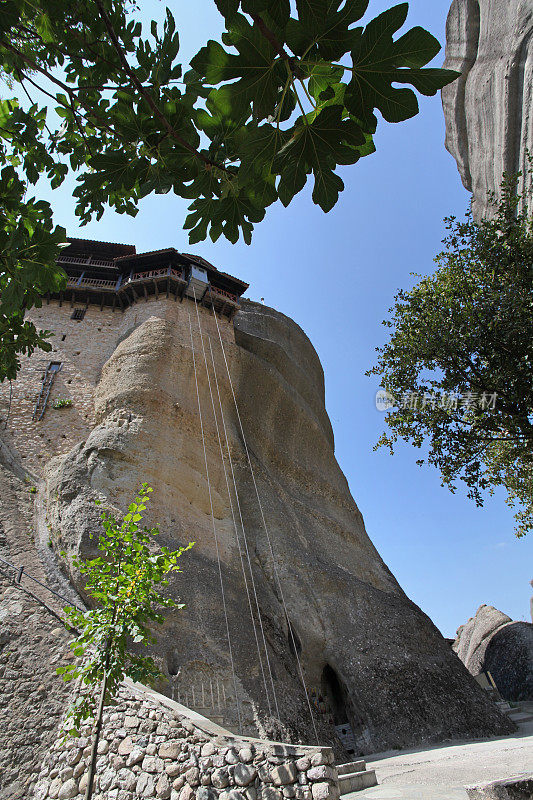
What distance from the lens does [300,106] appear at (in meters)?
1.83

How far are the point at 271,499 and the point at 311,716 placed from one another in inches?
253

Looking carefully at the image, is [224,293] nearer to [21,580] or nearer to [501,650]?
[21,580]

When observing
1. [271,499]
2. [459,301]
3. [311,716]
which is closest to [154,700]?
[311,716]

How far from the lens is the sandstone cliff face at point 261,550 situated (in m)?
9.96

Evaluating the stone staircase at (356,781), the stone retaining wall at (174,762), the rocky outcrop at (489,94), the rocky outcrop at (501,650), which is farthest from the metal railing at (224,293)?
the rocky outcrop at (501,650)

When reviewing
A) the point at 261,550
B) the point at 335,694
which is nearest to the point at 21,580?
the point at 261,550

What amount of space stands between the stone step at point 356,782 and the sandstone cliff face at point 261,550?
2677mm

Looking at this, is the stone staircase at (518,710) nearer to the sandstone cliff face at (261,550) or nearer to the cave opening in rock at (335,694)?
the sandstone cliff face at (261,550)

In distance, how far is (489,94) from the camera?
16.3 m

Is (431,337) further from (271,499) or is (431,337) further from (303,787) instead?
(303,787)

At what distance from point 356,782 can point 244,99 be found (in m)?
8.25

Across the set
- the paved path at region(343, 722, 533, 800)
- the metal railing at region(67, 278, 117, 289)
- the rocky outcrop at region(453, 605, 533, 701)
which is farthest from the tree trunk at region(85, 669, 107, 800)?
the rocky outcrop at region(453, 605, 533, 701)

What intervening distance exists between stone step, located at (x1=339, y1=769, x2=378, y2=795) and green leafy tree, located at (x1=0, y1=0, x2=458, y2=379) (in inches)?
291

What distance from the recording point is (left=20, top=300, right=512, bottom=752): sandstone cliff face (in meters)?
9.96
